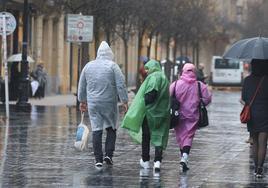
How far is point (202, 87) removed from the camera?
1263 centimetres

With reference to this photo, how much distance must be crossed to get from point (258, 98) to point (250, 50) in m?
0.76

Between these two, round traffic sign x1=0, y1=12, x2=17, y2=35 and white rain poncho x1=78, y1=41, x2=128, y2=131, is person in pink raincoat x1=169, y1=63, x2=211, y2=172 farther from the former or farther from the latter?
round traffic sign x1=0, y1=12, x2=17, y2=35

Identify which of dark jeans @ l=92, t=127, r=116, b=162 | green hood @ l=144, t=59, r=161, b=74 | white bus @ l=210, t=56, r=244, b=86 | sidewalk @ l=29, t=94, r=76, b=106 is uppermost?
green hood @ l=144, t=59, r=161, b=74

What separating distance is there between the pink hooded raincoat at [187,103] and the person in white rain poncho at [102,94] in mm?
840

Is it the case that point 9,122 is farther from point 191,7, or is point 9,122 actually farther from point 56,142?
point 191,7

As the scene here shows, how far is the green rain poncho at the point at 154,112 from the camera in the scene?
12.3m

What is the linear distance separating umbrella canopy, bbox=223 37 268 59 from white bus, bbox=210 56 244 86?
51.2 metres

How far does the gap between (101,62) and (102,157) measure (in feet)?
4.74

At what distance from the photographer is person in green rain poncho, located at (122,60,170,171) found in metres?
12.2

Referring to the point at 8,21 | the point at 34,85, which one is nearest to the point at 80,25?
the point at 8,21

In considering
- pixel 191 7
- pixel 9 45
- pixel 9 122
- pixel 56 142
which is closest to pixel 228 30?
pixel 191 7

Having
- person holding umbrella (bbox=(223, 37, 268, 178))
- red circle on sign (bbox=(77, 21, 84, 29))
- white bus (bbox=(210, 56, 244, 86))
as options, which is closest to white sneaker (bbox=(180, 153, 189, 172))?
person holding umbrella (bbox=(223, 37, 268, 178))

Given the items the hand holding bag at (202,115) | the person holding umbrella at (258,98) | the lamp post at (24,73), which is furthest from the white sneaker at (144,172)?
the lamp post at (24,73)

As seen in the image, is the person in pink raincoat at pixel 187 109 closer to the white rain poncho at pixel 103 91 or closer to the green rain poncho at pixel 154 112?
the green rain poncho at pixel 154 112
